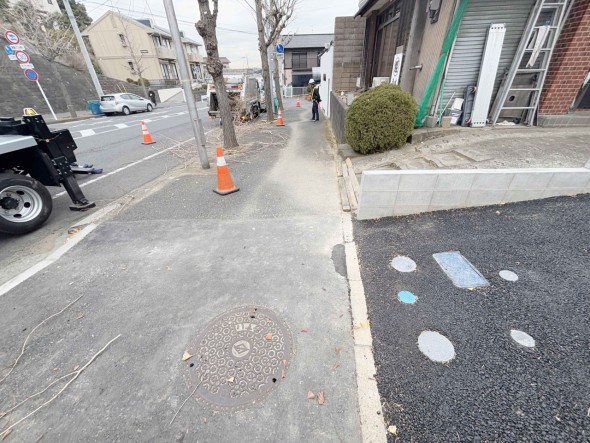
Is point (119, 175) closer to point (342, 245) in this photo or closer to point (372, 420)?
point (342, 245)

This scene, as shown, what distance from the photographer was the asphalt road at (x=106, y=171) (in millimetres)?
3691

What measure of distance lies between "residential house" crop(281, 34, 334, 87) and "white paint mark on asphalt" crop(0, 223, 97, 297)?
39.5m

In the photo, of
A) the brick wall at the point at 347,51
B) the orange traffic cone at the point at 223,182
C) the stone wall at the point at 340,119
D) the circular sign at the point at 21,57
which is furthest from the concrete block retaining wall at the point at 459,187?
the circular sign at the point at 21,57

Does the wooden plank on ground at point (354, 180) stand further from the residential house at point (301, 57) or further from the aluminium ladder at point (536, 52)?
the residential house at point (301, 57)

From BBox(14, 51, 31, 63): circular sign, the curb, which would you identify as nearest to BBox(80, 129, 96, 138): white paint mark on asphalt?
BBox(14, 51, 31, 63): circular sign

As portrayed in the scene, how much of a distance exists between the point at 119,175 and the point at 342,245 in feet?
20.3

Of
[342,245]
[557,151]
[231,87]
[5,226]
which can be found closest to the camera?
[342,245]

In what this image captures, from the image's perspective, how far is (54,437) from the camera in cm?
167

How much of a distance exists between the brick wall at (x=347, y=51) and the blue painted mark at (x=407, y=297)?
13179mm

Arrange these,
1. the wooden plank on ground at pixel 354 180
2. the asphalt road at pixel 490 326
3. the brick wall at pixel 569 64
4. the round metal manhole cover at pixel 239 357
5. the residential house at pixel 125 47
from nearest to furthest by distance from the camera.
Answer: the asphalt road at pixel 490 326, the round metal manhole cover at pixel 239 357, the wooden plank on ground at pixel 354 180, the brick wall at pixel 569 64, the residential house at pixel 125 47

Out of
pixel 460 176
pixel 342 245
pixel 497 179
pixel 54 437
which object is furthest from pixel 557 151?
pixel 54 437

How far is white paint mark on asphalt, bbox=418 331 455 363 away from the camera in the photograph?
6.39ft

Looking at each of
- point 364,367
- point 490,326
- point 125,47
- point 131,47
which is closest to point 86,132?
point 364,367

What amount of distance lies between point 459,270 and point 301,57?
145ft
